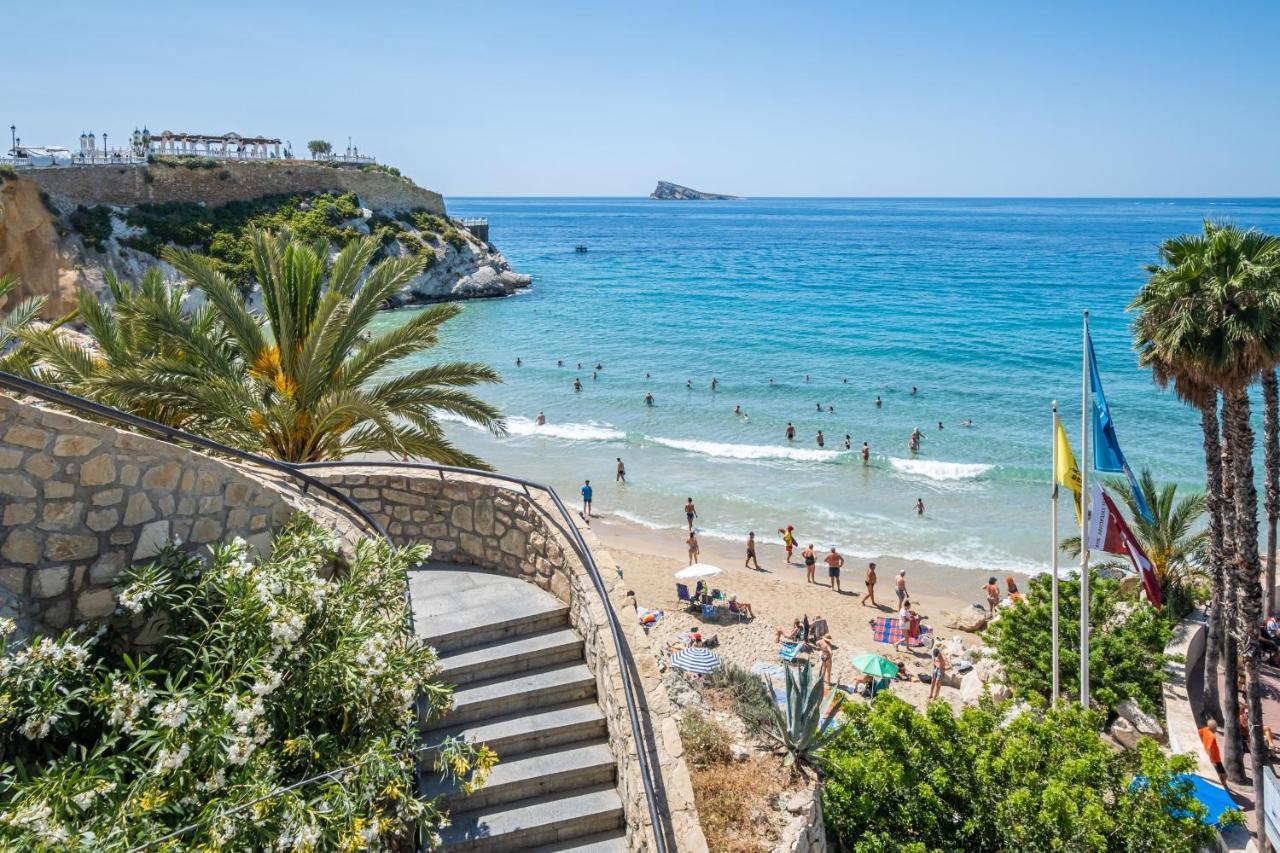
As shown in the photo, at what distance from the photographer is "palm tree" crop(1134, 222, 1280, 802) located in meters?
10.6

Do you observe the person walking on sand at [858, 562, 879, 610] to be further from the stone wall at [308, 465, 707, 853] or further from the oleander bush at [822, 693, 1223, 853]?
the stone wall at [308, 465, 707, 853]

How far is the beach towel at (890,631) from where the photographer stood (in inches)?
696

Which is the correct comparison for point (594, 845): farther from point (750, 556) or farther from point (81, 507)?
point (750, 556)

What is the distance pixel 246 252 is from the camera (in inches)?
1922

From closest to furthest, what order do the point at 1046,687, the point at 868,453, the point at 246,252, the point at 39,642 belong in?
the point at 39,642 < the point at 1046,687 < the point at 868,453 < the point at 246,252

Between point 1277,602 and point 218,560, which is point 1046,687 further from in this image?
point 218,560

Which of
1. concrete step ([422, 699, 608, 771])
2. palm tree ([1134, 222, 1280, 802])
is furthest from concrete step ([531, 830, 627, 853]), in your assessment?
palm tree ([1134, 222, 1280, 802])

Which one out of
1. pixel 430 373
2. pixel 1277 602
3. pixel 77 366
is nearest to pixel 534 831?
pixel 430 373

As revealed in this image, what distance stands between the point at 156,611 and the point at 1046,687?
1221 cm

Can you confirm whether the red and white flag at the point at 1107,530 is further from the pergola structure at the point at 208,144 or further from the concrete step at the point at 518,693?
the pergola structure at the point at 208,144

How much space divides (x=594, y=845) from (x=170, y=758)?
2.68 metres

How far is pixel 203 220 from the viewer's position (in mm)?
51500

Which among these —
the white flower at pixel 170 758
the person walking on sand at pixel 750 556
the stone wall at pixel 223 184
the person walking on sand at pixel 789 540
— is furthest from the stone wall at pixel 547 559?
the stone wall at pixel 223 184

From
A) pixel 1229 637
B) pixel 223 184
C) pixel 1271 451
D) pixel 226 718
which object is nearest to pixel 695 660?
pixel 1229 637
